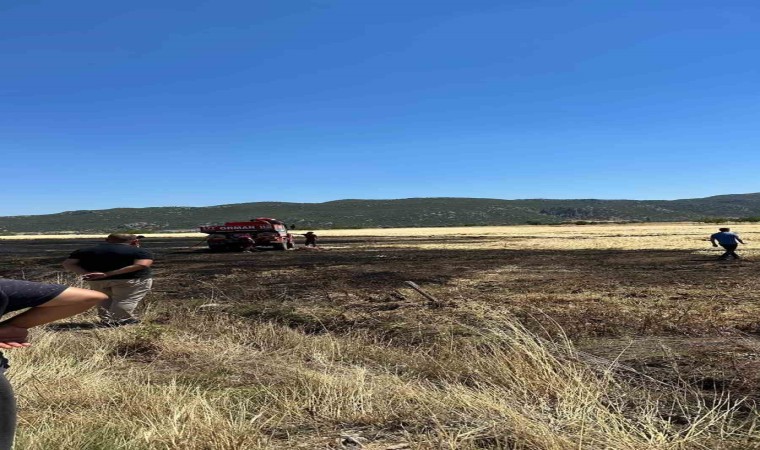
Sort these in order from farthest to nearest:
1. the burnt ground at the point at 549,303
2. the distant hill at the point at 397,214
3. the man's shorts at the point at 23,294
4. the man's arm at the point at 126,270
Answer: the distant hill at the point at 397,214, the man's arm at the point at 126,270, the burnt ground at the point at 549,303, the man's shorts at the point at 23,294

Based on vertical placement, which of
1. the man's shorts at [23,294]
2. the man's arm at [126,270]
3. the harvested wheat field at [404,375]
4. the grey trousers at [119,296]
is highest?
the man's shorts at [23,294]

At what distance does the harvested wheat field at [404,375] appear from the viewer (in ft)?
12.1

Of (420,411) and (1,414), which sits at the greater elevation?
(1,414)

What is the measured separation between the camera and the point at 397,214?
178 m

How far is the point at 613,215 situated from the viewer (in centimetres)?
17775

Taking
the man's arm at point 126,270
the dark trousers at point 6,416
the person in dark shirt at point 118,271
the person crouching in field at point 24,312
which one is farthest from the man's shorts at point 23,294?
the person in dark shirt at point 118,271

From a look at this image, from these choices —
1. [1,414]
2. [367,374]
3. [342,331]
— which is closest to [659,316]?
[342,331]

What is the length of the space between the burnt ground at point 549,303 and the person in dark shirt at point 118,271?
29.7 inches

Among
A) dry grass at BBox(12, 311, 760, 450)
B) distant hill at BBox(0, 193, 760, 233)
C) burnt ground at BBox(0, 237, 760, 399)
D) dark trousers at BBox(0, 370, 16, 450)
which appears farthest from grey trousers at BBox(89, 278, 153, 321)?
distant hill at BBox(0, 193, 760, 233)

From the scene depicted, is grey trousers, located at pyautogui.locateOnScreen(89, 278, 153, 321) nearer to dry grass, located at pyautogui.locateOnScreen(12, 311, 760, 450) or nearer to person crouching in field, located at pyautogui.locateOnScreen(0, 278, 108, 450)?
dry grass, located at pyautogui.locateOnScreen(12, 311, 760, 450)

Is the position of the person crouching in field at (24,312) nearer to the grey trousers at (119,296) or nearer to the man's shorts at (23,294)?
the man's shorts at (23,294)

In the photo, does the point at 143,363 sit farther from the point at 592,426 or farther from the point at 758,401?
the point at 758,401

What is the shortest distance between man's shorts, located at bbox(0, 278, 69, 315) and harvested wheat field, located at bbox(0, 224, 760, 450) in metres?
1.29

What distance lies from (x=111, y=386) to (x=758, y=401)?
5624mm
